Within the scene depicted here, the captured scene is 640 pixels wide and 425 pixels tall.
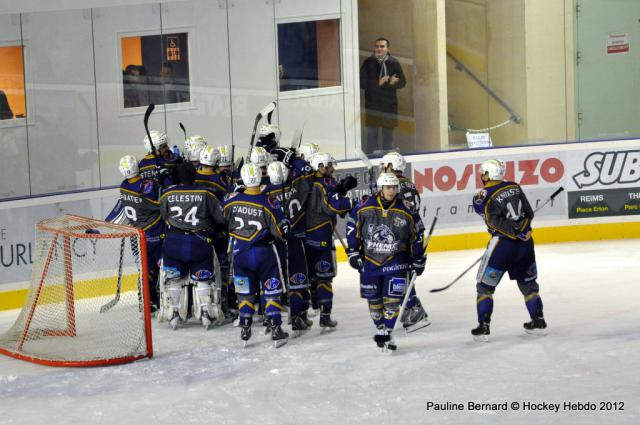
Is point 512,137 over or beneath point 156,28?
beneath

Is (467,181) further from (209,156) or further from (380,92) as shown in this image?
(209,156)

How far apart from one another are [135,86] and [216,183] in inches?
111

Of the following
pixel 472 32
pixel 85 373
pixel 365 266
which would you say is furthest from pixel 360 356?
pixel 472 32

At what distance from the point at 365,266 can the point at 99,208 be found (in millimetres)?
3609

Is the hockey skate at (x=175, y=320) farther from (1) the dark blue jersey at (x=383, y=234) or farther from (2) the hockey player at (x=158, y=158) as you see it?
(1) the dark blue jersey at (x=383, y=234)

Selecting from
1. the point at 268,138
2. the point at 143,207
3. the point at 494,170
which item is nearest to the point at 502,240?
the point at 494,170

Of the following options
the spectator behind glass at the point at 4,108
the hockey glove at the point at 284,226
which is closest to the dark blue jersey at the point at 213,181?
the hockey glove at the point at 284,226

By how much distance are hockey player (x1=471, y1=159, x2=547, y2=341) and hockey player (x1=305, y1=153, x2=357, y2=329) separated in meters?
1.08

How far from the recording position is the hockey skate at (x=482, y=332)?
24.5 feet

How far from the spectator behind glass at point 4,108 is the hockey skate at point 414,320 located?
429 centimetres

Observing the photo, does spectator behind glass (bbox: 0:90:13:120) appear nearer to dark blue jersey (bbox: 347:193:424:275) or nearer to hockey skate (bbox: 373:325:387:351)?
dark blue jersey (bbox: 347:193:424:275)

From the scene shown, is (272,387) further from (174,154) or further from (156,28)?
(156,28)

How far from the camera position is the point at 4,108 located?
10008mm

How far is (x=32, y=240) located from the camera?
9336 mm
